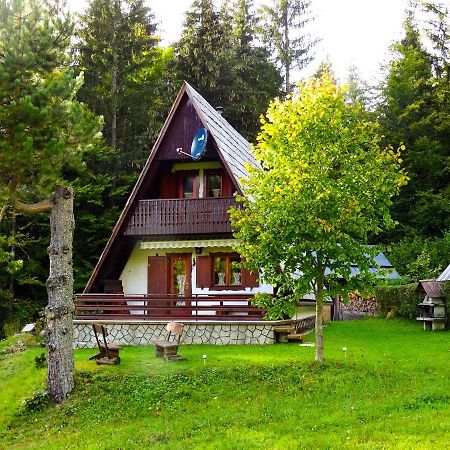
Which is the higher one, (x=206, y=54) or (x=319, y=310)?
(x=206, y=54)

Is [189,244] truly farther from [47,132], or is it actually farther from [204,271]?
[47,132]

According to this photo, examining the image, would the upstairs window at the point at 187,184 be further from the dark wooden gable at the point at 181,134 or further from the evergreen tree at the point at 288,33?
the evergreen tree at the point at 288,33

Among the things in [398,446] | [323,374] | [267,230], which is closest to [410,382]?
[323,374]

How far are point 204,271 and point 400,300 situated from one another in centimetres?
844

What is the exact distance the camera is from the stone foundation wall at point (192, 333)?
17.0m

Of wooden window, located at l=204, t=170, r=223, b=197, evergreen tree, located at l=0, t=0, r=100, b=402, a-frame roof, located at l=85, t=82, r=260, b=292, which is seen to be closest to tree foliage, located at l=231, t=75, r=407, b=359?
evergreen tree, located at l=0, t=0, r=100, b=402

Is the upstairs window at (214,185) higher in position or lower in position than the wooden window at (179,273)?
higher

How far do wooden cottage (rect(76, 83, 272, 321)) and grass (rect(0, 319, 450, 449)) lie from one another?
4.40 m

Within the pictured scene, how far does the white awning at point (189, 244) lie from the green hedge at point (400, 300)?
7.46 meters

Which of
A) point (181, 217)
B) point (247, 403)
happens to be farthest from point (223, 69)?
point (247, 403)

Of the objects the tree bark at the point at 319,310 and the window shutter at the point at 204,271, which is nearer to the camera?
the tree bark at the point at 319,310

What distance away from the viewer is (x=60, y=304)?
1252 cm

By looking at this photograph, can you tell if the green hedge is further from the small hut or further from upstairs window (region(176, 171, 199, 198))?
upstairs window (region(176, 171, 199, 198))

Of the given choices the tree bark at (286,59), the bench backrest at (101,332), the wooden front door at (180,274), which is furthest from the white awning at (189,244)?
the tree bark at (286,59)
